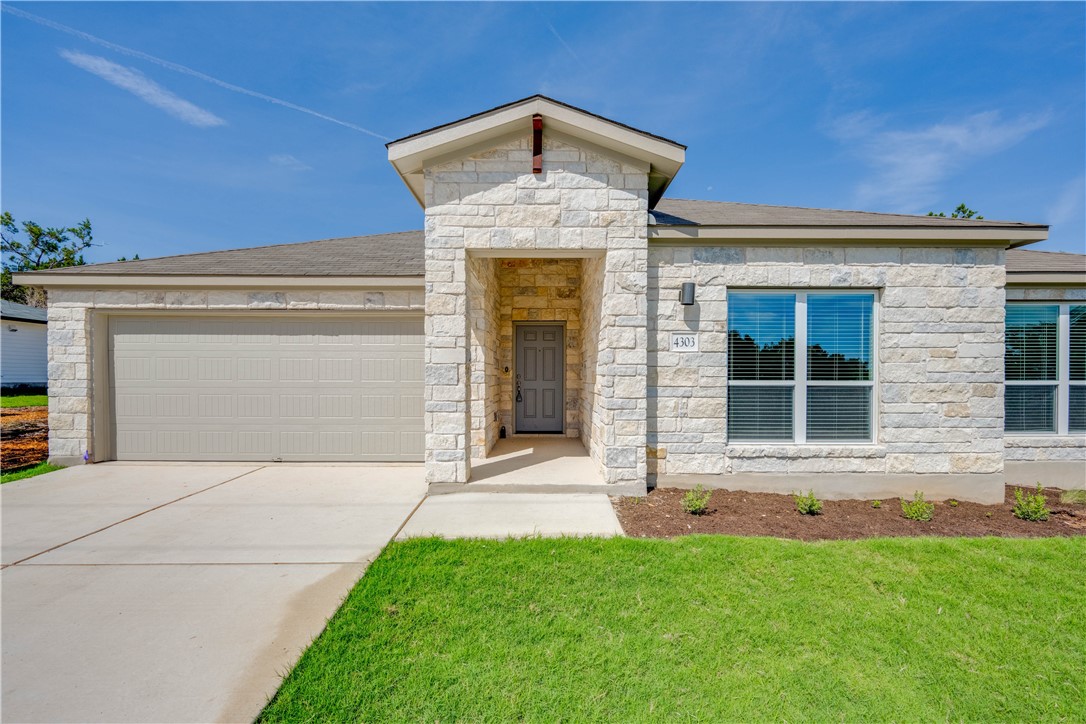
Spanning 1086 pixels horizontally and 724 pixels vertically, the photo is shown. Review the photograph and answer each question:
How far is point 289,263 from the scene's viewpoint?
719 centimetres

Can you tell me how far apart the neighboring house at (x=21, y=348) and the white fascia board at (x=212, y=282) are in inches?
589

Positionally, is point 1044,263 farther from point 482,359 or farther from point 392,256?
point 392,256

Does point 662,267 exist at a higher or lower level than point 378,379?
higher

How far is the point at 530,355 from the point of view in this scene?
8.66 metres

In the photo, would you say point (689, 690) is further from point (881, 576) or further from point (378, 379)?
point (378, 379)

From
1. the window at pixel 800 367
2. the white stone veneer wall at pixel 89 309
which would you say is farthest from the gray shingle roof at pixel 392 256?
the window at pixel 800 367

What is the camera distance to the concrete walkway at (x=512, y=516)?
4230 mm

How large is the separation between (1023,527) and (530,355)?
6.93 m

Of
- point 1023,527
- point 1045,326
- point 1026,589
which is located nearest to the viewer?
point 1026,589

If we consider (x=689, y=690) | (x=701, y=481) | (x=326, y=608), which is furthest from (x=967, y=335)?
(x=326, y=608)

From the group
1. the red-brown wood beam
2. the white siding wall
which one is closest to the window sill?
the red-brown wood beam

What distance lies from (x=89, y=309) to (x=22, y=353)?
1738cm

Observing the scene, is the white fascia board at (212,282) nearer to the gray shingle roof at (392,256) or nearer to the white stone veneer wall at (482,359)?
the gray shingle roof at (392,256)

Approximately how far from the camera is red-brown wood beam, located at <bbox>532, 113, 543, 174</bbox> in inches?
203
